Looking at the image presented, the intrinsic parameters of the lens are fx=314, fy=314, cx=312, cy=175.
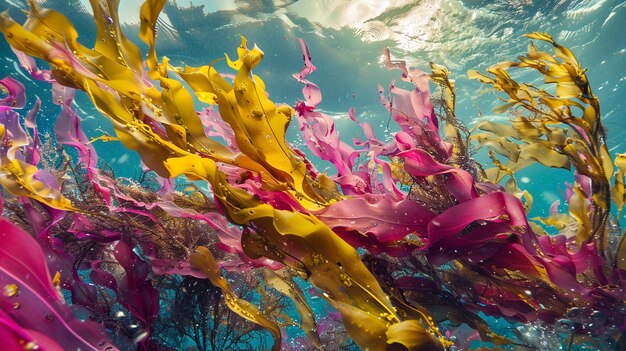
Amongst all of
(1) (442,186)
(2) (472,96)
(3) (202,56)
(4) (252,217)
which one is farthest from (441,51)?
(4) (252,217)

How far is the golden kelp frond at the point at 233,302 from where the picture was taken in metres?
1.20

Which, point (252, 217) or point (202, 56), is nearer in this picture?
point (252, 217)

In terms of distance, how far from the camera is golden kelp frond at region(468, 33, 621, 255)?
1.37m

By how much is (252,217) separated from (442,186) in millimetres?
980

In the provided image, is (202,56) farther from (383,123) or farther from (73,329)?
(73,329)

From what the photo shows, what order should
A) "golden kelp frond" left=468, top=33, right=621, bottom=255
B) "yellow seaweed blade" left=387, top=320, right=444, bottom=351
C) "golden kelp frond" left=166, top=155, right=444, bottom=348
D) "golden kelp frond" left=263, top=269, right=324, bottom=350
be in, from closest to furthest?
"yellow seaweed blade" left=387, top=320, right=444, bottom=351 < "golden kelp frond" left=166, top=155, right=444, bottom=348 < "golden kelp frond" left=468, top=33, right=621, bottom=255 < "golden kelp frond" left=263, top=269, right=324, bottom=350

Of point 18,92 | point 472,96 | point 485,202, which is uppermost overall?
point 18,92

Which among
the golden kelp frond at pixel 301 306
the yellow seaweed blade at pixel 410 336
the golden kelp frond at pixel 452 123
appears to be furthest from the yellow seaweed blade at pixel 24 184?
the golden kelp frond at pixel 452 123

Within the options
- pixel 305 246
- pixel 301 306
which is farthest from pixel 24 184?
pixel 301 306

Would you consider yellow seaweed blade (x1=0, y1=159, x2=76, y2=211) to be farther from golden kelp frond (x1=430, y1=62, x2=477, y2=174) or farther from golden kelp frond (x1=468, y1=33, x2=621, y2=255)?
golden kelp frond (x1=468, y1=33, x2=621, y2=255)

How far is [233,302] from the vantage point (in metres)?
1.23

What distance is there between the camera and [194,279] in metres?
1.82

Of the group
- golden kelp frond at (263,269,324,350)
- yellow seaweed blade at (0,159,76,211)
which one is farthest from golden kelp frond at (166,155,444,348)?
yellow seaweed blade at (0,159,76,211)

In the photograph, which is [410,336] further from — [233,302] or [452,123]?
[452,123]
